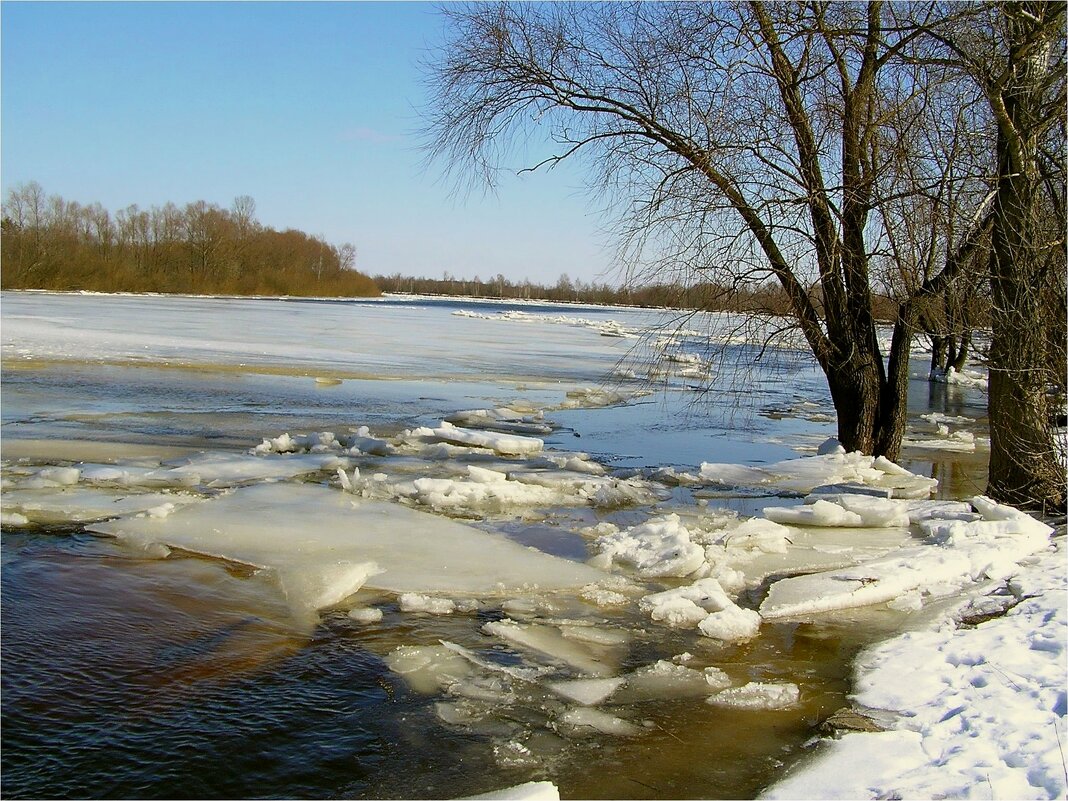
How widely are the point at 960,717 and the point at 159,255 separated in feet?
266

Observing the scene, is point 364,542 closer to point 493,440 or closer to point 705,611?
point 705,611

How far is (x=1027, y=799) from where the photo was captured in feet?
10.5

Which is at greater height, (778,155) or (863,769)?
(778,155)

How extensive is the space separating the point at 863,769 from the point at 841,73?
7.81 m

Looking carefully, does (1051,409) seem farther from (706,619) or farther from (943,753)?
(943,753)

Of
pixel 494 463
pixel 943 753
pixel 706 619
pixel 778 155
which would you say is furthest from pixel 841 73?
pixel 943 753

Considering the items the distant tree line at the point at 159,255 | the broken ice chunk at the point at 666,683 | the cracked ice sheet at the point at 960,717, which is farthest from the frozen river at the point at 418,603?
the distant tree line at the point at 159,255

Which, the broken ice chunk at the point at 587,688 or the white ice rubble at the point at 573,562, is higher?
the white ice rubble at the point at 573,562

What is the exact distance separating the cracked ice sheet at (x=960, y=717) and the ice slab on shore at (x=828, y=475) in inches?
135

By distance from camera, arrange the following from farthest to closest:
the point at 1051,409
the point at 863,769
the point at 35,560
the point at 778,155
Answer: the point at 778,155 < the point at 1051,409 < the point at 35,560 < the point at 863,769

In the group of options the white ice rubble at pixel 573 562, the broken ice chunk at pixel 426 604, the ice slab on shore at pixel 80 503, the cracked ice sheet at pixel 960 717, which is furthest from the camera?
the ice slab on shore at pixel 80 503

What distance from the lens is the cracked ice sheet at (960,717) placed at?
11.0 feet

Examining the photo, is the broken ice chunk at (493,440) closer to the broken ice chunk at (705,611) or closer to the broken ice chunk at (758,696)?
the broken ice chunk at (705,611)

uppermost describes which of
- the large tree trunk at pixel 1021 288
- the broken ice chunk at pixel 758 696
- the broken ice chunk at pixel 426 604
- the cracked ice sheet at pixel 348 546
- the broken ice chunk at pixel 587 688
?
the large tree trunk at pixel 1021 288
